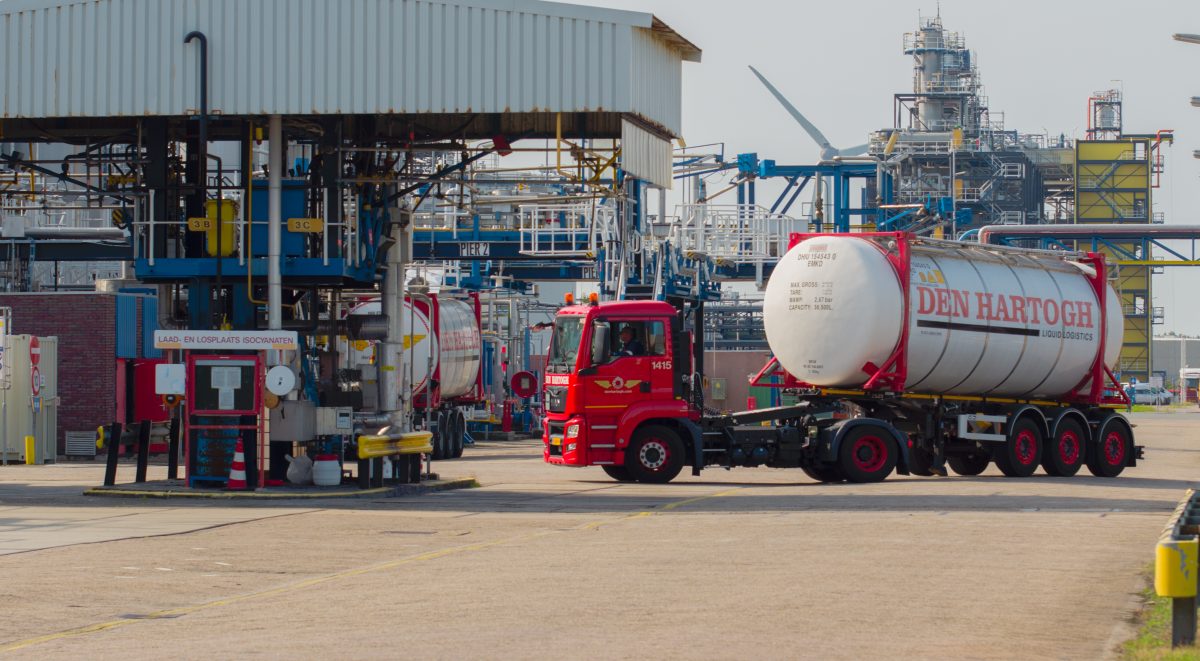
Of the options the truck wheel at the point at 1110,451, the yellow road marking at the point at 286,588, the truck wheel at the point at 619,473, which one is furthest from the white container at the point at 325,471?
the truck wheel at the point at 1110,451

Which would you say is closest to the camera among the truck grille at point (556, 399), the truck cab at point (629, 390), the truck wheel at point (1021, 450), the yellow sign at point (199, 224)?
the yellow sign at point (199, 224)

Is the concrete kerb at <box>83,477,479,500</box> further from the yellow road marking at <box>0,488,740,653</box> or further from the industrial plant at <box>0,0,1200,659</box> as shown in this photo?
the yellow road marking at <box>0,488,740,653</box>

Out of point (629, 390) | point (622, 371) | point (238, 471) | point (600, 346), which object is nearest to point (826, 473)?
point (629, 390)

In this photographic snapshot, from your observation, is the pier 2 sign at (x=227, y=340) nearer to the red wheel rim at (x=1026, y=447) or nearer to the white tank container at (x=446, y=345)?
the white tank container at (x=446, y=345)

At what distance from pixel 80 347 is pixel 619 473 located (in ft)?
53.4

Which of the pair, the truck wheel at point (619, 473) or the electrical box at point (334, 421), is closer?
the electrical box at point (334, 421)

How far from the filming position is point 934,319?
2711 centimetres

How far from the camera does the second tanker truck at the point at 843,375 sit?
26750 millimetres

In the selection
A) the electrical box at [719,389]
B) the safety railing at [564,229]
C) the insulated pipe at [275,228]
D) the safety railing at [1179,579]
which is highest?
the safety railing at [564,229]

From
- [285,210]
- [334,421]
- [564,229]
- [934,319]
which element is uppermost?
[564,229]

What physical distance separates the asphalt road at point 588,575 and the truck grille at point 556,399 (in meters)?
2.76

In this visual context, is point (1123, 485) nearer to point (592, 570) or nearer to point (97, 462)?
point (592, 570)

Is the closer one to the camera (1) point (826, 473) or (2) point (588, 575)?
(2) point (588, 575)

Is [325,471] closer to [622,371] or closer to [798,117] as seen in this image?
[622,371]
